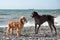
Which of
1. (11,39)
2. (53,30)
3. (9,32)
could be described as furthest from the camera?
(53,30)

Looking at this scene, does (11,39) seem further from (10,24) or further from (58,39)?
(58,39)

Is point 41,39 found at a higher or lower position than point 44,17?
lower

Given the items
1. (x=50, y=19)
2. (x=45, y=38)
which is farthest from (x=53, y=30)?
(x=45, y=38)

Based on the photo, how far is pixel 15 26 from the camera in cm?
1034

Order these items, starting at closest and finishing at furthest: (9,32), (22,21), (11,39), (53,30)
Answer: (11,39)
(22,21)
(9,32)
(53,30)

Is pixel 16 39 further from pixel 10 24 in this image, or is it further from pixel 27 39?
pixel 10 24

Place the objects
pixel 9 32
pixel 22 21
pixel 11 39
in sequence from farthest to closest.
A: pixel 9 32 < pixel 22 21 < pixel 11 39

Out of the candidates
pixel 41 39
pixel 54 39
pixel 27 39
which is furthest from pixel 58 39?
pixel 27 39

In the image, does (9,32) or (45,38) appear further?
(9,32)

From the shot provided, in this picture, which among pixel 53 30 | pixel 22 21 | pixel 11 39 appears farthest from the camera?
pixel 53 30

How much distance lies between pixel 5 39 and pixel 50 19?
9.40ft

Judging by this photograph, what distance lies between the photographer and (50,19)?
35.9 feet

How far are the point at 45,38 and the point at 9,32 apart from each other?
214 centimetres

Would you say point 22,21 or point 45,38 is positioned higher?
point 22,21
